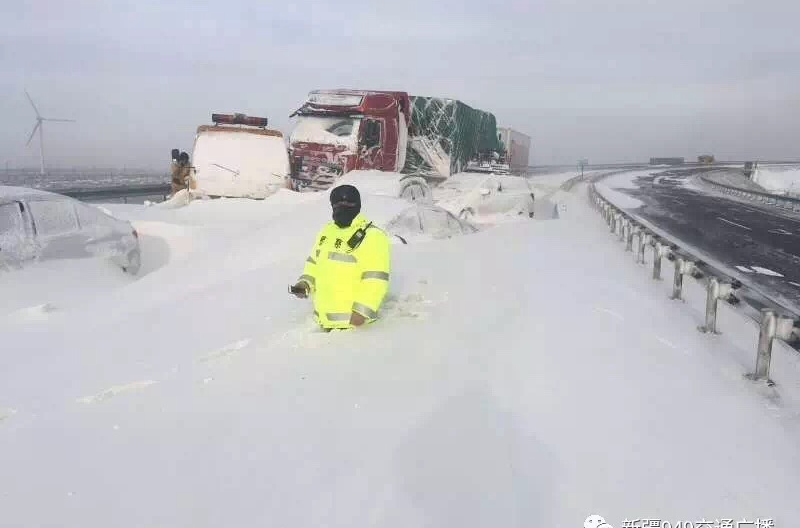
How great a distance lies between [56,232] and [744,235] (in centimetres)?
1529

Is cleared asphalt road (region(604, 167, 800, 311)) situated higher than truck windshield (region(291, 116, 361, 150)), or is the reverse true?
truck windshield (region(291, 116, 361, 150))

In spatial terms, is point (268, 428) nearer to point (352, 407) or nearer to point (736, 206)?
point (352, 407)

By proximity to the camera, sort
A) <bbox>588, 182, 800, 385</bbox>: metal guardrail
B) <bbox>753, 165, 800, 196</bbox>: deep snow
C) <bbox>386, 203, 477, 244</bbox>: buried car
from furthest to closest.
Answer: <bbox>753, 165, 800, 196</bbox>: deep snow
<bbox>386, 203, 477, 244</bbox>: buried car
<bbox>588, 182, 800, 385</bbox>: metal guardrail

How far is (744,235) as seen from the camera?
1458cm

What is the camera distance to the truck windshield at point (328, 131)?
47.4 ft

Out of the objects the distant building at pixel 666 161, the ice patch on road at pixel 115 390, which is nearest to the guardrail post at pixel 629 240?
the ice patch on road at pixel 115 390

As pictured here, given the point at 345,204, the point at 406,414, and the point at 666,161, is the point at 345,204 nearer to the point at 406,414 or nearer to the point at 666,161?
the point at 406,414

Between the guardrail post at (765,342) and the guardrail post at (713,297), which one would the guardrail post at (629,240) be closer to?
the guardrail post at (713,297)

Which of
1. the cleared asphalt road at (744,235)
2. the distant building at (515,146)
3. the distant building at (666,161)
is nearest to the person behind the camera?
the cleared asphalt road at (744,235)

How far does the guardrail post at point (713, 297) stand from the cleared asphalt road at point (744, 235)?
241cm

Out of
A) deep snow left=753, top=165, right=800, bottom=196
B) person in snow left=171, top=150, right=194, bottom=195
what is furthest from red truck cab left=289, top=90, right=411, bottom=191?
deep snow left=753, top=165, right=800, bottom=196

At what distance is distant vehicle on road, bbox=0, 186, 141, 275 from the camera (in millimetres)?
7645

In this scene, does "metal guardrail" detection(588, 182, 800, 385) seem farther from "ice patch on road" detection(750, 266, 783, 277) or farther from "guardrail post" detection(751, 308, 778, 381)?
"ice patch on road" detection(750, 266, 783, 277)

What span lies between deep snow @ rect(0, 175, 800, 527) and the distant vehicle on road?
6.44 feet
